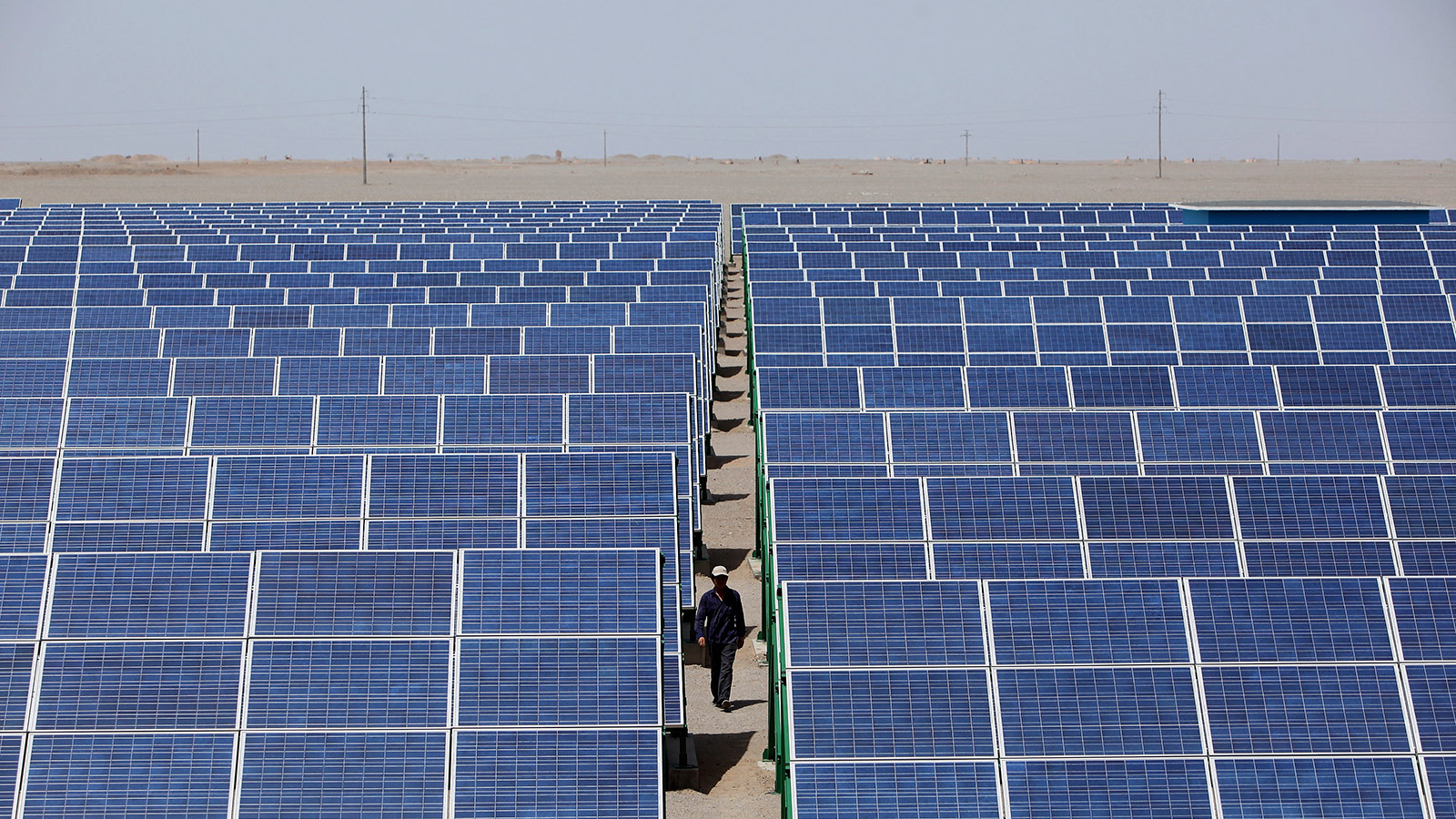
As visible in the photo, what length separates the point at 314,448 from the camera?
1229 cm

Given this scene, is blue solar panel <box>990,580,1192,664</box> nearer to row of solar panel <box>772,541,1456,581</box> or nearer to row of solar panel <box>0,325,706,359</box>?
row of solar panel <box>772,541,1456,581</box>

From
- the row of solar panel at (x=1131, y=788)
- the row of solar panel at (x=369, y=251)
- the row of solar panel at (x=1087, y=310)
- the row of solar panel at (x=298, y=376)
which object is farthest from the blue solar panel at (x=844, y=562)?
the row of solar panel at (x=369, y=251)

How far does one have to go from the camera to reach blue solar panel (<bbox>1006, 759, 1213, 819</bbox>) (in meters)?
6.54

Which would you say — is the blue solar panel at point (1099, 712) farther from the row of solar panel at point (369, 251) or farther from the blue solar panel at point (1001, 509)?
the row of solar panel at point (369, 251)

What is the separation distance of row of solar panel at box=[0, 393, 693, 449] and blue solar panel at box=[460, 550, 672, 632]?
471 centimetres

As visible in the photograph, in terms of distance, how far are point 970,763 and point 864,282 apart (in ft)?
51.9

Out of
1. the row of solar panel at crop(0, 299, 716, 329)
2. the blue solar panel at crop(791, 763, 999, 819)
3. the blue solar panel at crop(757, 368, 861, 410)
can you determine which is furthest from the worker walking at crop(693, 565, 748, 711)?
the row of solar panel at crop(0, 299, 716, 329)

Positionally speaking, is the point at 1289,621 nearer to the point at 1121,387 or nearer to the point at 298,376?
the point at 1121,387

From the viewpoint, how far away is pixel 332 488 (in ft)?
32.9

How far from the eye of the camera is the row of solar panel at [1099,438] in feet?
38.7

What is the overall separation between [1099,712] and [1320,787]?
1.03m

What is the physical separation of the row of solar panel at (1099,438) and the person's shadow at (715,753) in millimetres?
2808

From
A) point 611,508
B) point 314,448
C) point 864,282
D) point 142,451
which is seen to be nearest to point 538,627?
point 611,508

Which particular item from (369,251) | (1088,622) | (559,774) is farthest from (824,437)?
(369,251)
